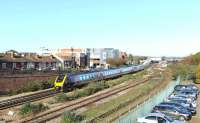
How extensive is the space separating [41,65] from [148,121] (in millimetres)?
70165

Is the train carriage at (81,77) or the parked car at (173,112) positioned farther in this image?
the train carriage at (81,77)

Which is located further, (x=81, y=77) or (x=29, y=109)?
(x=81, y=77)

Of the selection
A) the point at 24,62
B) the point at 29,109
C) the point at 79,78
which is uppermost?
the point at 24,62

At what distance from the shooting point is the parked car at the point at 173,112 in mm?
24562

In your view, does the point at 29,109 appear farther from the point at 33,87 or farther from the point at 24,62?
the point at 24,62

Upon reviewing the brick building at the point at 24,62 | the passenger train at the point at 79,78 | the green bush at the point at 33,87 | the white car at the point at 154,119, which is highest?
the brick building at the point at 24,62

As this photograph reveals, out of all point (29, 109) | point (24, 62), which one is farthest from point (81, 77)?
point (24, 62)

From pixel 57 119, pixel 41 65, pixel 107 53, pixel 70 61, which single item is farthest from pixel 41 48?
pixel 57 119

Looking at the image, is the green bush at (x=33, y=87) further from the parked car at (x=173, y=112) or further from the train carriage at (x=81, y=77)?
the parked car at (x=173, y=112)

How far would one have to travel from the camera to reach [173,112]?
24672mm

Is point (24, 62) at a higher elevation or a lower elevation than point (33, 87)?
higher

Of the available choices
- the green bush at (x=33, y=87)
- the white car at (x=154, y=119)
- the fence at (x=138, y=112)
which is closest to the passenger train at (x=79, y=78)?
the green bush at (x=33, y=87)

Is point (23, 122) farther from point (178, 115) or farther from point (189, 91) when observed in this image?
point (189, 91)

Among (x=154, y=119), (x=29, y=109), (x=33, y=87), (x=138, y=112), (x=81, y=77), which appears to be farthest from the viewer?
(x=81, y=77)
